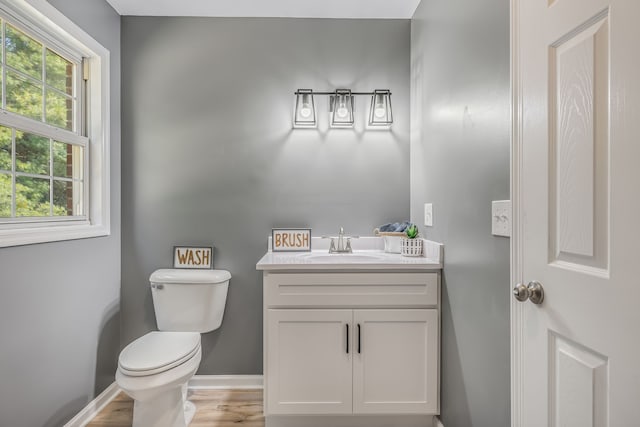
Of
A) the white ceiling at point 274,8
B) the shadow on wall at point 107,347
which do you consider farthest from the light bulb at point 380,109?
the shadow on wall at point 107,347

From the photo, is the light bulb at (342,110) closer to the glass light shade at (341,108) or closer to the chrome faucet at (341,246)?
the glass light shade at (341,108)

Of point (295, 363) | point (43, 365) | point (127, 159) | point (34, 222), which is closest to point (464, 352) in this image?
point (295, 363)

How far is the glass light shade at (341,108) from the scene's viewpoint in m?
2.16

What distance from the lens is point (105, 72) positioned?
2006mm

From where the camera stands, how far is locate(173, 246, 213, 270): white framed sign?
2182 millimetres

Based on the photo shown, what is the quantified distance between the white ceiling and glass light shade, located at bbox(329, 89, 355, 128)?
0.49 metres

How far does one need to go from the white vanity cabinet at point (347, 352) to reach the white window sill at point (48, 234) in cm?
101

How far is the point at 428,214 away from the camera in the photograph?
6.21 ft

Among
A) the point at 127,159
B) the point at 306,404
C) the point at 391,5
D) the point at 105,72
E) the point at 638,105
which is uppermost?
the point at 391,5

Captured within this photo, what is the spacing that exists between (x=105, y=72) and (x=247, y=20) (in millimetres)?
919

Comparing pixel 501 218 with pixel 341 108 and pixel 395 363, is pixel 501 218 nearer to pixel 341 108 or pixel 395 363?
pixel 395 363

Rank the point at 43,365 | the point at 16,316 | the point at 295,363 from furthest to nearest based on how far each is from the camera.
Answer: the point at 295,363
the point at 43,365
the point at 16,316

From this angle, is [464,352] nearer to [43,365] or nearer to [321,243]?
[321,243]

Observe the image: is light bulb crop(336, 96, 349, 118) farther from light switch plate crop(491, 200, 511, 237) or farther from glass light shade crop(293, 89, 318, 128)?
light switch plate crop(491, 200, 511, 237)
